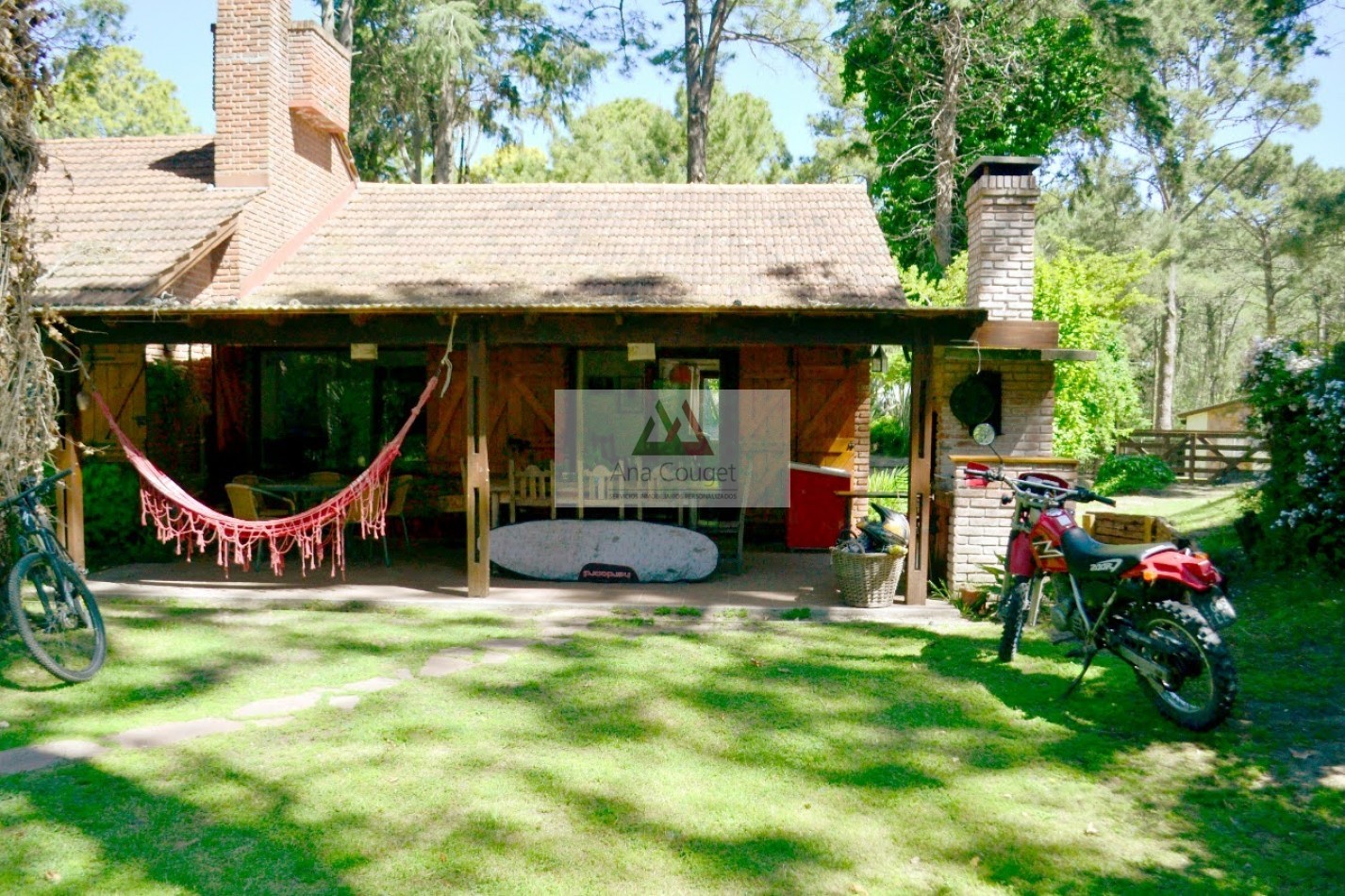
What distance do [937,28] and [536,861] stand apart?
17.5 m

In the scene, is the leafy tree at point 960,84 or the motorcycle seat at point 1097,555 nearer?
the motorcycle seat at point 1097,555

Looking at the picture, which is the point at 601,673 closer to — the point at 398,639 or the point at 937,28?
the point at 398,639

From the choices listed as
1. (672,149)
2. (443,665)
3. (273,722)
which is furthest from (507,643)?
(672,149)

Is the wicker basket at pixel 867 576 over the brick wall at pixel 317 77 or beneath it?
beneath

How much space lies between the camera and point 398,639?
21.0 feet

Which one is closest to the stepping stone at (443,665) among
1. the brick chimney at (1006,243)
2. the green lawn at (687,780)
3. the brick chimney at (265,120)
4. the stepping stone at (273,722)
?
the green lawn at (687,780)

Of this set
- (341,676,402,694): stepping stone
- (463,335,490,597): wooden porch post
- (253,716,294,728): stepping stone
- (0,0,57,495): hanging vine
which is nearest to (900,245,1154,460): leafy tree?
(463,335,490,597): wooden porch post

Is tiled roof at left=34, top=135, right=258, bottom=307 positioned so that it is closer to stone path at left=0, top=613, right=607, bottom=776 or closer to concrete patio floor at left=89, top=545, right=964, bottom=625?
concrete patio floor at left=89, top=545, right=964, bottom=625

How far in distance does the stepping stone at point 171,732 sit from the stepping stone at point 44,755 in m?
0.12

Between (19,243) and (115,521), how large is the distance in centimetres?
426

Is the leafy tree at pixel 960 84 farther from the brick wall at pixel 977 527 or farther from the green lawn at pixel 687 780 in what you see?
the green lawn at pixel 687 780

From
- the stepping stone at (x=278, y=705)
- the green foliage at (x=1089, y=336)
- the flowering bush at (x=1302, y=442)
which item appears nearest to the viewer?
the stepping stone at (x=278, y=705)

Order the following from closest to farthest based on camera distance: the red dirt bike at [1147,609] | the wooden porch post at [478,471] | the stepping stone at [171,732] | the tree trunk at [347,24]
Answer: the red dirt bike at [1147,609], the stepping stone at [171,732], the wooden porch post at [478,471], the tree trunk at [347,24]

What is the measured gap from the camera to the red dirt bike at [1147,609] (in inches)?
166
